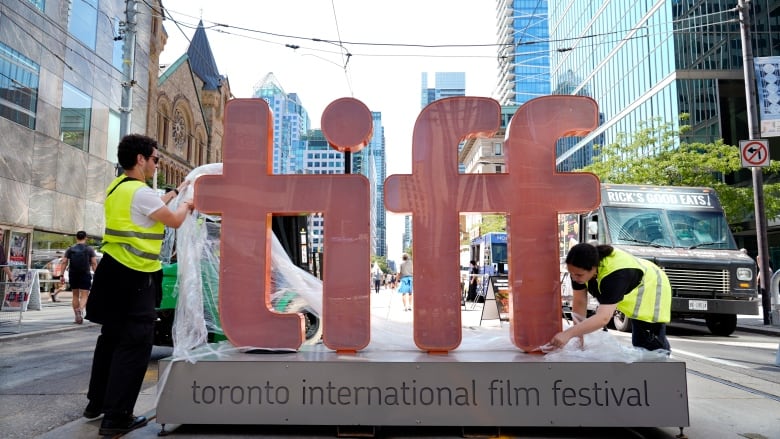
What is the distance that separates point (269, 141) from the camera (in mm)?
4215

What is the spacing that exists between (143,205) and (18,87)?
694 inches

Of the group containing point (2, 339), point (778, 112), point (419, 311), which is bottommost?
point (2, 339)

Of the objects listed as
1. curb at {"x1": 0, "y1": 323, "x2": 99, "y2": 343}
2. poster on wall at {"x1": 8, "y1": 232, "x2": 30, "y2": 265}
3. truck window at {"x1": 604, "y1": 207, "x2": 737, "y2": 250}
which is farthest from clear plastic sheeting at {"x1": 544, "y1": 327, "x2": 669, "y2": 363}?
poster on wall at {"x1": 8, "y1": 232, "x2": 30, "y2": 265}

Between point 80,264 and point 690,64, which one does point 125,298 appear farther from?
point 690,64

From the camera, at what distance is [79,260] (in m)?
10.8

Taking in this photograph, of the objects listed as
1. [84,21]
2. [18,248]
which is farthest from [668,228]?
[84,21]

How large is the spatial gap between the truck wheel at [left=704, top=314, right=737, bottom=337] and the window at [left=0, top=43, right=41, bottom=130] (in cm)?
2043

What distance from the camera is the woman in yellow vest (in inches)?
148

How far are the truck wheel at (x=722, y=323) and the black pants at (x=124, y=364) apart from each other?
34.8 ft

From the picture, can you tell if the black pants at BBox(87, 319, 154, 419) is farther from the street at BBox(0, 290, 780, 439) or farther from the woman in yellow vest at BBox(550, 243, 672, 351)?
the woman in yellow vest at BBox(550, 243, 672, 351)

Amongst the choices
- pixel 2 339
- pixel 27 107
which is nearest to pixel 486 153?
pixel 27 107

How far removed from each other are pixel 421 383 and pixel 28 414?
3.19m

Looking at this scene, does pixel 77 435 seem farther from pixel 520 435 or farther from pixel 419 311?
pixel 520 435

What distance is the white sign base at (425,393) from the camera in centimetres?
355
